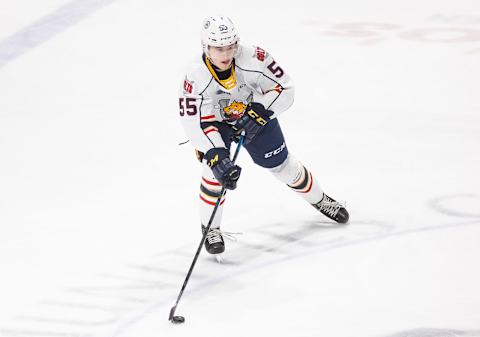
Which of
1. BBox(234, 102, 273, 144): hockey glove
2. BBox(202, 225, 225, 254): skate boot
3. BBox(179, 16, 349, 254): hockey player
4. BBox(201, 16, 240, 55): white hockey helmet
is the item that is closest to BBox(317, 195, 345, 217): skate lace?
BBox(179, 16, 349, 254): hockey player

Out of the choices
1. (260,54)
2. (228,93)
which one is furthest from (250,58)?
(228,93)

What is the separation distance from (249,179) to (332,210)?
79cm

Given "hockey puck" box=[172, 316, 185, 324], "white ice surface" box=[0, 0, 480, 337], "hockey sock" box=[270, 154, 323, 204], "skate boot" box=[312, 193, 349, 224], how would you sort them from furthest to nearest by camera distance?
"skate boot" box=[312, 193, 349, 224] < "hockey sock" box=[270, 154, 323, 204] < "white ice surface" box=[0, 0, 480, 337] < "hockey puck" box=[172, 316, 185, 324]

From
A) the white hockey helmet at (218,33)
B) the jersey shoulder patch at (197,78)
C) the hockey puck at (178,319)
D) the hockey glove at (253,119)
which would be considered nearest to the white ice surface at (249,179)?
the hockey puck at (178,319)

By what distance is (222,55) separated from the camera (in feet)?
14.3

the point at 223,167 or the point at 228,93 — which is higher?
the point at 228,93

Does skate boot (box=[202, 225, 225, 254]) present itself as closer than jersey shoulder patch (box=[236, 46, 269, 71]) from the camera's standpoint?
No

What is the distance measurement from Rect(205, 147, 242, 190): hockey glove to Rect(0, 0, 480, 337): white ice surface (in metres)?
0.48

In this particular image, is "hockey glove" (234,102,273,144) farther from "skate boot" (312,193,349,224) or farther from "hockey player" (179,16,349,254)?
"skate boot" (312,193,349,224)

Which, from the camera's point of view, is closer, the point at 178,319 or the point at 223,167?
the point at 178,319

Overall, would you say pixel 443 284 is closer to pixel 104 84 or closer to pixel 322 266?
pixel 322 266

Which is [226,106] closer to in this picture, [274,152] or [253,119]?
[253,119]

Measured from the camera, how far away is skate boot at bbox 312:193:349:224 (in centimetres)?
506

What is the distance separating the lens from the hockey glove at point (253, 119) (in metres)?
4.52
